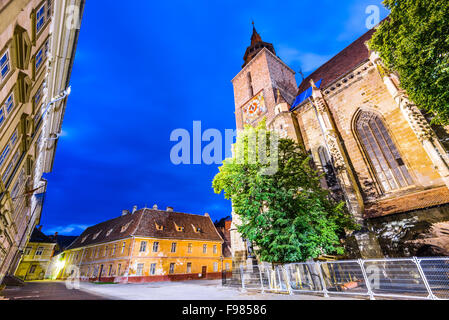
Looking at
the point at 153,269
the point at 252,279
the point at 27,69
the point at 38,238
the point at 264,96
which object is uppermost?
the point at 264,96

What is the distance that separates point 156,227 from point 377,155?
87.6 ft

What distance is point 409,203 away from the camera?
10.7 m

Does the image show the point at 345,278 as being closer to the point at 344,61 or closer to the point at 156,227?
the point at 344,61

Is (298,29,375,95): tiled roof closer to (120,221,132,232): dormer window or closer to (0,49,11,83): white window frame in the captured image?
(0,49,11,83): white window frame

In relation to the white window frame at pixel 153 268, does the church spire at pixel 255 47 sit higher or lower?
higher

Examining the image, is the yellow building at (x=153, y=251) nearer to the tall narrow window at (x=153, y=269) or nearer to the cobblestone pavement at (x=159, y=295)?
the tall narrow window at (x=153, y=269)

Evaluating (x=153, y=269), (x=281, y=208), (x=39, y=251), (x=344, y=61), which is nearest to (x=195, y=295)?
(x=281, y=208)

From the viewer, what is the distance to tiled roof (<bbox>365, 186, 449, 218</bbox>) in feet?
32.4

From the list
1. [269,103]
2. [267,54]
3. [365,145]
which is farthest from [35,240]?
[365,145]

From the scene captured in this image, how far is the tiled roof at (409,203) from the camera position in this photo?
9867mm

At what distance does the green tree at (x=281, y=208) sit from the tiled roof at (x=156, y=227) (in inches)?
763
